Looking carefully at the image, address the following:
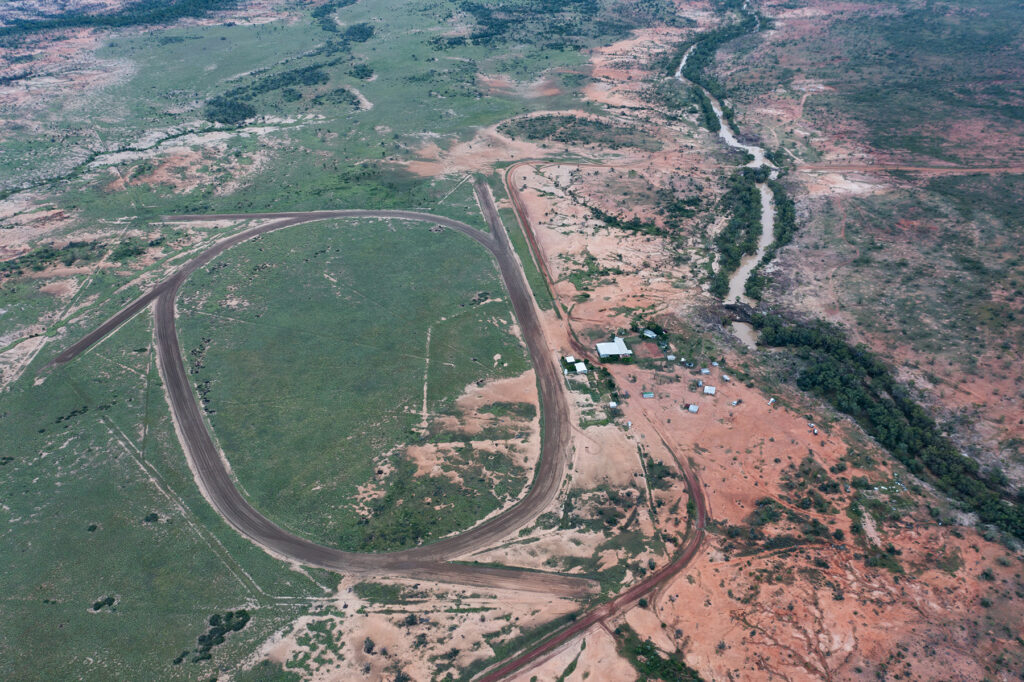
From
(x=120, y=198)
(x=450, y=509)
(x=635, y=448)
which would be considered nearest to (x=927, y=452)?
(x=635, y=448)

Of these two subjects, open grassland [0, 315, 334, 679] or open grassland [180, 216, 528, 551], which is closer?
open grassland [0, 315, 334, 679]

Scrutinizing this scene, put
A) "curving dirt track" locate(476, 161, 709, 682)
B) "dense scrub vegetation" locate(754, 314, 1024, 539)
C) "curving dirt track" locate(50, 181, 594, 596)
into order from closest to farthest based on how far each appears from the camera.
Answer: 1. "curving dirt track" locate(476, 161, 709, 682)
2. "curving dirt track" locate(50, 181, 594, 596)
3. "dense scrub vegetation" locate(754, 314, 1024, 539)

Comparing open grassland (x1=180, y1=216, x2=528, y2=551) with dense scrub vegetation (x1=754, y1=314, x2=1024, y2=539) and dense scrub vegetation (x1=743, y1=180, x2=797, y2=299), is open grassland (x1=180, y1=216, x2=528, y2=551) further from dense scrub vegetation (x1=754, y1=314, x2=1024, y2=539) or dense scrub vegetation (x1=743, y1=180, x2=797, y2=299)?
dense scrub vegetation (x1=743, y1=180, x2=797, y2=299)

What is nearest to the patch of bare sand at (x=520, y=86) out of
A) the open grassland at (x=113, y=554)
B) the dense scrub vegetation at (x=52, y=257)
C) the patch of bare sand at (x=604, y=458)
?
the dense scrub vegetation at (x=52, y=257)

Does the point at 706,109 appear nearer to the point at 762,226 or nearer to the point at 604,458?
the point at 762,226

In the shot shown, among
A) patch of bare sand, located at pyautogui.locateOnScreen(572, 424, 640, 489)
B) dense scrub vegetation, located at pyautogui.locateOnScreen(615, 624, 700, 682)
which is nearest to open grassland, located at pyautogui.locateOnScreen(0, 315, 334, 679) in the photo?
dense scrub vegetation, located at pyautogui.locateOnScreen(615, 624, 700, 682)

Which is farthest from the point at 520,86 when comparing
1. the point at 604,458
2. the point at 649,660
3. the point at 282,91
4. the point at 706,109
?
the point at 649,660
